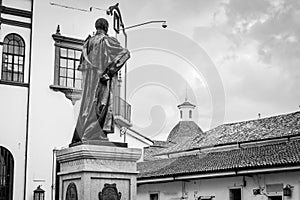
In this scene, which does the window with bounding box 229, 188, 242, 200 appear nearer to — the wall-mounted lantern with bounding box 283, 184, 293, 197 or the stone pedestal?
the wall-mounted lantern with bounding box 283, 184, 293, 197

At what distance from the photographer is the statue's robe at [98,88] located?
308 inches

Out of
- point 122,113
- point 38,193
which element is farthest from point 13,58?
point 38,193

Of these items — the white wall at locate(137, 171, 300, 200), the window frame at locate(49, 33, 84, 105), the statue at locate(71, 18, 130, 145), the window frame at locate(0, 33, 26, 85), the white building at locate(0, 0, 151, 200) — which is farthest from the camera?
the white wall at locate(137, 171, 300, 200)

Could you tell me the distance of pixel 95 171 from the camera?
7414mm

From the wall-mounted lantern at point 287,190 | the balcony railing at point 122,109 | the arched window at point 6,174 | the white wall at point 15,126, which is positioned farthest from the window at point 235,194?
the arched window at point 6,174

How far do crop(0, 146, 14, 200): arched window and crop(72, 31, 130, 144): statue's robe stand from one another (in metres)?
10.3

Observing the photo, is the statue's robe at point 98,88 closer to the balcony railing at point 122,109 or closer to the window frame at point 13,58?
the window frame at point 13,58

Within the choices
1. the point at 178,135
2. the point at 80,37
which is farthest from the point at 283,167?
the point at 178,135

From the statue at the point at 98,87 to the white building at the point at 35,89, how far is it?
32.3 feet

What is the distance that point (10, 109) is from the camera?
58.5 ft

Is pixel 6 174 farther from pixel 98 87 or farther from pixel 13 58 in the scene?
pixel 98 87

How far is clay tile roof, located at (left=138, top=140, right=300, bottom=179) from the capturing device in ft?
63.5

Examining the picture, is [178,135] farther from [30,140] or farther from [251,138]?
[30,140]

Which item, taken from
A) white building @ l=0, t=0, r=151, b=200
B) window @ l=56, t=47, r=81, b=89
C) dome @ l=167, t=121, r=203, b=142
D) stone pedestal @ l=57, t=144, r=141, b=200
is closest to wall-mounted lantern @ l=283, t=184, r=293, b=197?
white building @ l=0, t=0, r=151, b=200
